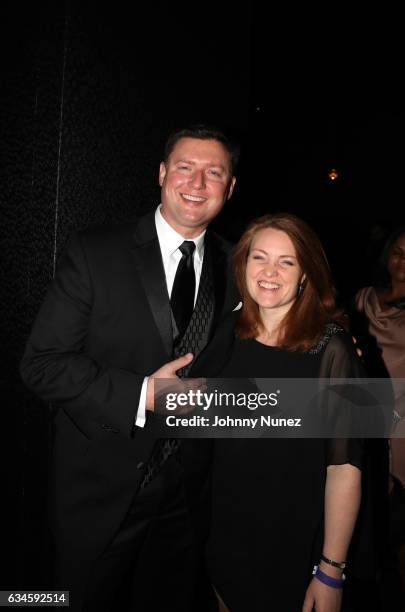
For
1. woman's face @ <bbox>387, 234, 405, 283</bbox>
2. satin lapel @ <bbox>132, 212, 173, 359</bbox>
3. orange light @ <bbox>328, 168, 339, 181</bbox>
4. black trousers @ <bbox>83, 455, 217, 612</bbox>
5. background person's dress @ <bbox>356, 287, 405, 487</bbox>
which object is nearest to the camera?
satin lapel @ <bbox>132, 212, 173, 359</bbox>

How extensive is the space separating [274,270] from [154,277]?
456 mm

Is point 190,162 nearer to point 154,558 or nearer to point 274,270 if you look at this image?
point 274,270

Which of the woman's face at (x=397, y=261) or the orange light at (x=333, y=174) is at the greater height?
the orange light at (x=333, y=174)

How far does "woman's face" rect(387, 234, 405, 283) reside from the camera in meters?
2.85

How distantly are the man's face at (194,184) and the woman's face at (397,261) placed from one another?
1.69 m

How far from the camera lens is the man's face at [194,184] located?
151 centimetres

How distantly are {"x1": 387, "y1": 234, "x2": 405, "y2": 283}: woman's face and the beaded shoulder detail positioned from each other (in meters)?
1.40

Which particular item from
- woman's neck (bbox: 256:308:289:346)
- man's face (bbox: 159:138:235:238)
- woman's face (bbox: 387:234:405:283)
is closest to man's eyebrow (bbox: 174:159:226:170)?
man's face (bbox: 159:138:235:238)

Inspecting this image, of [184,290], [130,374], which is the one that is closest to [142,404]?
[130,374]

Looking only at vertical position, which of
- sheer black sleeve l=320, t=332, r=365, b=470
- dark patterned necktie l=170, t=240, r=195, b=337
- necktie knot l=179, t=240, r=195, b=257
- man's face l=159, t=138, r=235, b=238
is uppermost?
man's face l=159, t=138, r=235, b=238

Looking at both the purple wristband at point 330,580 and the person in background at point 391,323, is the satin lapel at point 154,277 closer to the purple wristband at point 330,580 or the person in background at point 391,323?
the purple wristband at point 330,580

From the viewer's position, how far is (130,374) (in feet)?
4.38

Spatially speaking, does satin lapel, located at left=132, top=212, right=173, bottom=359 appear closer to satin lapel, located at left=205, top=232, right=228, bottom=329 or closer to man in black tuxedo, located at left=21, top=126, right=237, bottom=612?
man in black tuxedo, located at left=21, top=126, right=237, bottom=612

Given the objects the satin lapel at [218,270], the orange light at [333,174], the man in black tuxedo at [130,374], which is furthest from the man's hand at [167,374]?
the orange light at [333,174]
